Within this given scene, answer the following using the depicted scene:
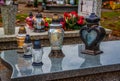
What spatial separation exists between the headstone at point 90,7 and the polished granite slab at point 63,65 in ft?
13.9

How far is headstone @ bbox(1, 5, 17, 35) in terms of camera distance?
584cm

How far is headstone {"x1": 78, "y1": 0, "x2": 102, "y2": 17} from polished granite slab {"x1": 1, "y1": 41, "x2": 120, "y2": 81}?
13.9ft

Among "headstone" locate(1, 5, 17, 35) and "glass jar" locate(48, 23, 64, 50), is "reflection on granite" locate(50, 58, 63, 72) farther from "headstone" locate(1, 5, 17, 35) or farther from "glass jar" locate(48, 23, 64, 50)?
"headstone" locate(1, 5, 17, 35)

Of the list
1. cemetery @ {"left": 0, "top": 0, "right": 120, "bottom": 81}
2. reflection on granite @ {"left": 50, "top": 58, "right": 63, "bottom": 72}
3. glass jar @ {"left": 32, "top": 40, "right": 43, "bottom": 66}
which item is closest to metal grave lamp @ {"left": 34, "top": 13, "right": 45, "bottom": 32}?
cemetery @ {"left": 0, "top": 0, "right": 120, "bottom": 81}

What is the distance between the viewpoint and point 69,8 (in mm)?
16062

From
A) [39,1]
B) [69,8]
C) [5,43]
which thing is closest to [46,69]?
[5,43]

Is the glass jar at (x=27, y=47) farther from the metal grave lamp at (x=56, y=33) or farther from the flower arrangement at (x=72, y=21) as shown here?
the flower arrangement at (x=72, y=21)

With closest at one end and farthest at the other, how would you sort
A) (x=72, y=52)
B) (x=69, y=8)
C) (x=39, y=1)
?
(x=72, y=52), (x=69, y=8), (x=39, y=1)

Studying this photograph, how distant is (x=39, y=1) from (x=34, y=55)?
1611 centimetres

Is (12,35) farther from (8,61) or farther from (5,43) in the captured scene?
(8,61)

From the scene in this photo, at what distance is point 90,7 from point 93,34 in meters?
4.77

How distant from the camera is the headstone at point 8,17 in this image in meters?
5.84

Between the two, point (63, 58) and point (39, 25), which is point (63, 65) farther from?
point (39, 25)

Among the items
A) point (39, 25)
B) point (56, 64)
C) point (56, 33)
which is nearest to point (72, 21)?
point (39, 25)
